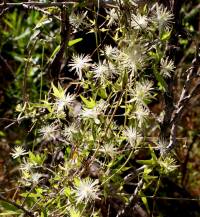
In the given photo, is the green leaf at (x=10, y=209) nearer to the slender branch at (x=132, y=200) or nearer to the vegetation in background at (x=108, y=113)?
the vegetation in background at (x=108, y=113)

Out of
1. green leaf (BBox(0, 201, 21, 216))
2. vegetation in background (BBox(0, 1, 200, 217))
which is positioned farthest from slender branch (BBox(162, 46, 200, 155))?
green leaf (BBox(0, 201, 21, 216))

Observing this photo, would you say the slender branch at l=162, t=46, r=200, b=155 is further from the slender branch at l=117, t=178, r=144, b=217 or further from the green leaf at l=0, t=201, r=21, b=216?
the green leaf at l=0, t=201, r=21, b=216

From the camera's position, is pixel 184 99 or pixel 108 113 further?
pixel 184 99

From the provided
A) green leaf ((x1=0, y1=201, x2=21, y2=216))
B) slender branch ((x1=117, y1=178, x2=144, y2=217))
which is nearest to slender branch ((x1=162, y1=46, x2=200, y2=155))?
slender branch ((x1=117, y1=178, x2=144, y2=217))

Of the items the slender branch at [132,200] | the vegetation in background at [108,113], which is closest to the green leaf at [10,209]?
the vegetation in background at [108,113]

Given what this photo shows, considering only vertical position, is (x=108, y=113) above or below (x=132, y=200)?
above

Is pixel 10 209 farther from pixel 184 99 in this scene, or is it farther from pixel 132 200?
pixel 184 99

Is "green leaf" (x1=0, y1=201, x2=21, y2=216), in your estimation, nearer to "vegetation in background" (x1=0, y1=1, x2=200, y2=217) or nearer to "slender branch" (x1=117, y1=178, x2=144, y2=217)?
"vegetation in background" (x1=0, y1=1, x2=200, y2=217)

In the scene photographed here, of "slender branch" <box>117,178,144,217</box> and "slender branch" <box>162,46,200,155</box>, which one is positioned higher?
"slender branch" <box>162,46,200,155</box>

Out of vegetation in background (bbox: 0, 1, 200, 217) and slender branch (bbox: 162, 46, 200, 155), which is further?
slender branch (bbox: 162, 46, 200, 155)

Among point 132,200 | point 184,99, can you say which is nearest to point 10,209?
point 132,200

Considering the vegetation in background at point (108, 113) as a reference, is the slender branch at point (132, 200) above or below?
below

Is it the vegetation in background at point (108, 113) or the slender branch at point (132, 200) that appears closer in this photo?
the vegetation in background at point (108, 113)

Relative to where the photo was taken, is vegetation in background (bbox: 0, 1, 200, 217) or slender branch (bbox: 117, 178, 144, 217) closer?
vegetation in background (bbox: 0, 1, 200, 217)
